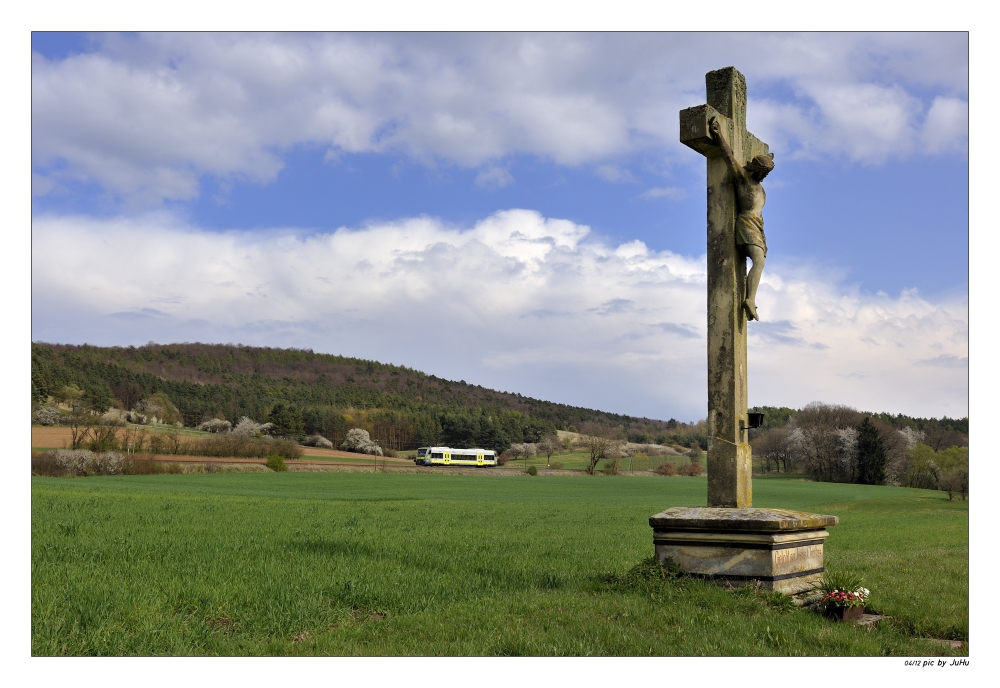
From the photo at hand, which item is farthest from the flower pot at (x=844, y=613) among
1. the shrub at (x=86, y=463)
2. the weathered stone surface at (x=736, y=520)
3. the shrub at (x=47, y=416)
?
the shrub at (x=47, y=416)

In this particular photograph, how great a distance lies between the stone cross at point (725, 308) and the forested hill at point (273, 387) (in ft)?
225

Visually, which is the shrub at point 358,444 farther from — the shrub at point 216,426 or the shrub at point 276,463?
the shrub at point 276,463

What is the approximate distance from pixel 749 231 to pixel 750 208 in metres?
0.31

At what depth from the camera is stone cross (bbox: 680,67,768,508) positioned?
833 centimetres

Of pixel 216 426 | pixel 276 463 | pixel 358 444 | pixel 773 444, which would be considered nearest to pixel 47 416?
pixel 276 463

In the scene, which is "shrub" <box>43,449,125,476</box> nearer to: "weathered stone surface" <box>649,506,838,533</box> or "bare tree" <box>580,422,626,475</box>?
"bare tree" <box>580,422,626,475</box>

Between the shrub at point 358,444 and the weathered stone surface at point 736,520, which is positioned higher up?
the weathered stone surface at point 736,520

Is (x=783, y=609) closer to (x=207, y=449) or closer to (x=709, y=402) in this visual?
(x=709, y=402)

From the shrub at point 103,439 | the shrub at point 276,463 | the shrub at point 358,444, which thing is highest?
the shrub at point 103,439

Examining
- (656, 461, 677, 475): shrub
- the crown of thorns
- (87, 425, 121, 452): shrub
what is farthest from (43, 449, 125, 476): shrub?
the crown of thorns

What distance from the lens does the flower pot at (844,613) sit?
6.86m

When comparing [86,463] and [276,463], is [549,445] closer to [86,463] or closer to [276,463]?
[276,463]

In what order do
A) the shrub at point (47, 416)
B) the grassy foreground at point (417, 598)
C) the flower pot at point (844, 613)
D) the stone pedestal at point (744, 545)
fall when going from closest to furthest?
the grassy foreground at point (417, 598)
the flower pot at point (844, 613)
the stone pedestal at point (744, 545)
the shrub at point (47, 416)

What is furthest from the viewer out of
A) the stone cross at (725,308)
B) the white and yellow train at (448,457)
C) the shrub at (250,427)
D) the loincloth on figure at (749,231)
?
the shrub at (250,427)
